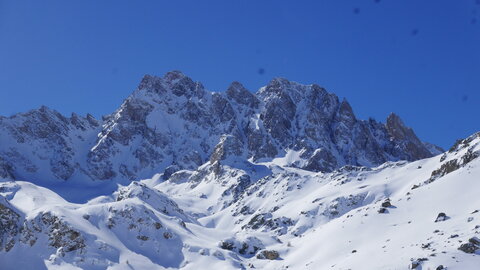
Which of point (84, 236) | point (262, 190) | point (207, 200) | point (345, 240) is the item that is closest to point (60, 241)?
point (84, 236)

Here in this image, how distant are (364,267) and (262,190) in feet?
383

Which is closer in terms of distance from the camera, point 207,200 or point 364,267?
point 364,267

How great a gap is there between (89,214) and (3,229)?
1257 cm

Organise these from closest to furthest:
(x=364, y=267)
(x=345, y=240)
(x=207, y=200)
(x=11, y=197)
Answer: (x=364, y=267), (x=345, y=240), (x=11, y=197), (x=207, y=200)

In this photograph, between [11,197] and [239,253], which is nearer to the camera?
[239,253]

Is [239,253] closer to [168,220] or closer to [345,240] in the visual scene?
[168,220]

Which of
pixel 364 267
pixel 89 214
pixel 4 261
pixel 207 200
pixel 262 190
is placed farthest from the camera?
pixel 207 200

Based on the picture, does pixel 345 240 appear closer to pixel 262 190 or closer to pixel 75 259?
pixel 75 259

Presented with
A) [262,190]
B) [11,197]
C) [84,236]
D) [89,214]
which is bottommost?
[84,236]

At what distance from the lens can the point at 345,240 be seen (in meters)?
62.6

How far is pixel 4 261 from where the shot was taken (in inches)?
2625

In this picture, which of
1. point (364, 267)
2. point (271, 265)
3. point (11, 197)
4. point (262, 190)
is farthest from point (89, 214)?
point (262, 190)

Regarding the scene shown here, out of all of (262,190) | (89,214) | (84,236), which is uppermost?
(262,190)

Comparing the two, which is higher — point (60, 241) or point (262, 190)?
point (262, 190)
